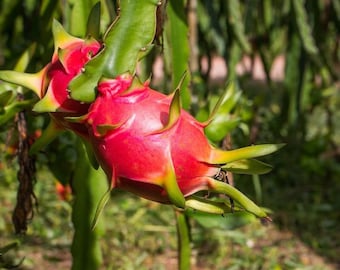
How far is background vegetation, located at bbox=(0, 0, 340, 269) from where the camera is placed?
6.37 feet

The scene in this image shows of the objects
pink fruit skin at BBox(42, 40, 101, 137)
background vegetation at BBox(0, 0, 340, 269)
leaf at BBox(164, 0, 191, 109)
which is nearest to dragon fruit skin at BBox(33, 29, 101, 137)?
pink fruit skin at BBox(42, 40, 101, 137)

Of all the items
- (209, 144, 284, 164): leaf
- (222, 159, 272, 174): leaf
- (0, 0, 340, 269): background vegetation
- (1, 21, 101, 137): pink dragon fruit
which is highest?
(1, 21, 101, 137): pink dragon fruit

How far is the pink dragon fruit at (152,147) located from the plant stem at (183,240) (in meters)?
0.62

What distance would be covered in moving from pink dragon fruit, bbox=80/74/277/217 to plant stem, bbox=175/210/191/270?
62 centimetres

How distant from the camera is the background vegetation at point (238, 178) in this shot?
1941mm

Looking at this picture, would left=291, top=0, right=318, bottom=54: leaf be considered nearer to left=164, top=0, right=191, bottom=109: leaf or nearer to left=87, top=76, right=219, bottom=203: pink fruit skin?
left=164, top=0, right=191, bottom=109: leaf

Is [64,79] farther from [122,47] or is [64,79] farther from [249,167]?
[249,167]

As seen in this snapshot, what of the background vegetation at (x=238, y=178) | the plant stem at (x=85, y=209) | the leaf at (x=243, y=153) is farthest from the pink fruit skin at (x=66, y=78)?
the background vegetation at (x=238, y=178)

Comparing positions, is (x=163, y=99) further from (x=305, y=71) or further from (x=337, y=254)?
(x=337, y=254)

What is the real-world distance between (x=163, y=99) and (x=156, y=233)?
175cm

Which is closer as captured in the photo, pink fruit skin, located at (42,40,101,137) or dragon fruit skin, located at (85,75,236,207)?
dragon fruit skin, located at (85,75,236,207)

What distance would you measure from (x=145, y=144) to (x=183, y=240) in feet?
2.37

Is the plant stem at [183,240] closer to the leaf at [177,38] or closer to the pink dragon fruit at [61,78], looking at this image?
the leaf at [177,38]

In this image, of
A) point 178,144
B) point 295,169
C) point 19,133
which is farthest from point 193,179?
point 295,169
